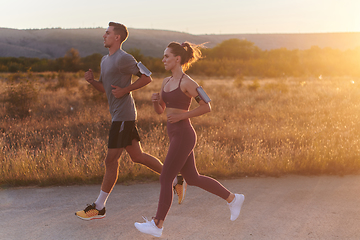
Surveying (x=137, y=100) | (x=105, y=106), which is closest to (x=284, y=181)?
(x=105, y=106)

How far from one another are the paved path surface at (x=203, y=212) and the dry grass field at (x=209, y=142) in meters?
0.43

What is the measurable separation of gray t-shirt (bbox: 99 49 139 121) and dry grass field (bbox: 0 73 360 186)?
181 centimetres

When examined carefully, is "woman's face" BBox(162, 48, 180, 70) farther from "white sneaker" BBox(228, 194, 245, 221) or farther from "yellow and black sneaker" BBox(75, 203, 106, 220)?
"yellow and black sneaker" BBox(75, 203, 106, 220)

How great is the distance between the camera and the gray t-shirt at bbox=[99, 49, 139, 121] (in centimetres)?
354

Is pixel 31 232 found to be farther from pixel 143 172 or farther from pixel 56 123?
pixel 56 123

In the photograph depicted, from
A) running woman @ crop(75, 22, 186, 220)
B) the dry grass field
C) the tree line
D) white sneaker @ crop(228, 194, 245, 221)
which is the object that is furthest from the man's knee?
the tree line

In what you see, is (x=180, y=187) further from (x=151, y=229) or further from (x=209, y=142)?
(x=209, y=142)

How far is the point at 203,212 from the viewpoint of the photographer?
3824mm

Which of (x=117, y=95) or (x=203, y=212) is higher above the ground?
(x=117, y=95)

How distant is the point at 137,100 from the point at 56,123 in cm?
538

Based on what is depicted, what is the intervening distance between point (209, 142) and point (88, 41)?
113 m

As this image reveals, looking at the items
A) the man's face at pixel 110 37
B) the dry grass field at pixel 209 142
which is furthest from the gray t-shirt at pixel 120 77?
the dry grass field at pixel 209 142

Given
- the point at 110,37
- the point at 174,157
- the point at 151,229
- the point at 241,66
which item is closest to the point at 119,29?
the point at 110,37

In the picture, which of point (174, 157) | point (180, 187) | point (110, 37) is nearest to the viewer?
point (174, 157)
